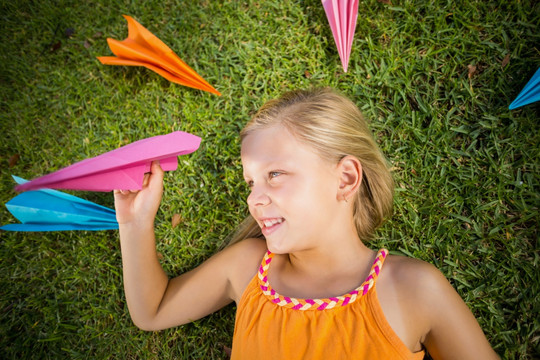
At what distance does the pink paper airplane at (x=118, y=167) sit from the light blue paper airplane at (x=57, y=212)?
1027mm

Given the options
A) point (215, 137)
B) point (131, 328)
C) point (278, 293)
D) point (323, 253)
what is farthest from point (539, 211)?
point (131, 328)

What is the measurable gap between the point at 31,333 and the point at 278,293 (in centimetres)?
193

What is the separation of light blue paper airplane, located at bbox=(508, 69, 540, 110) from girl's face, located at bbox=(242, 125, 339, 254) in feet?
4.21

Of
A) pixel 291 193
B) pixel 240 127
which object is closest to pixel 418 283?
pixel 291 193

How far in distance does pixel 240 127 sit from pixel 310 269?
1.24 m

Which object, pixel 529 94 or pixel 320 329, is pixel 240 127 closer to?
pixel 320 329

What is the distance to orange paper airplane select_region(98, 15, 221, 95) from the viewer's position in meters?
2.92

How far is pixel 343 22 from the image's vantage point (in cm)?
261

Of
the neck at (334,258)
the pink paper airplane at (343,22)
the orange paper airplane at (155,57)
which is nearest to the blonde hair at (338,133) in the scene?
the neck at (334,258)

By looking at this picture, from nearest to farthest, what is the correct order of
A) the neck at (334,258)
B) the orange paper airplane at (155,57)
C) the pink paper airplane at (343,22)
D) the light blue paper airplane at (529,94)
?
the neck at (334,258)
the light blue paper airplane at (529,94)
the pink paper airplane at (343,22)
the orange paper airplane at (155,57)

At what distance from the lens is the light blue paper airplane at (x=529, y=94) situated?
7.48 ft

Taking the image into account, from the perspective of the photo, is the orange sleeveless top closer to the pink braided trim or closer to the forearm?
the pink braided trim

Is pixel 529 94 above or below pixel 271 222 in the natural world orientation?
above

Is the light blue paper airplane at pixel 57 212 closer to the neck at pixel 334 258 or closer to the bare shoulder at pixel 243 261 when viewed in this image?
the bare shoulder at pixel 243 261
